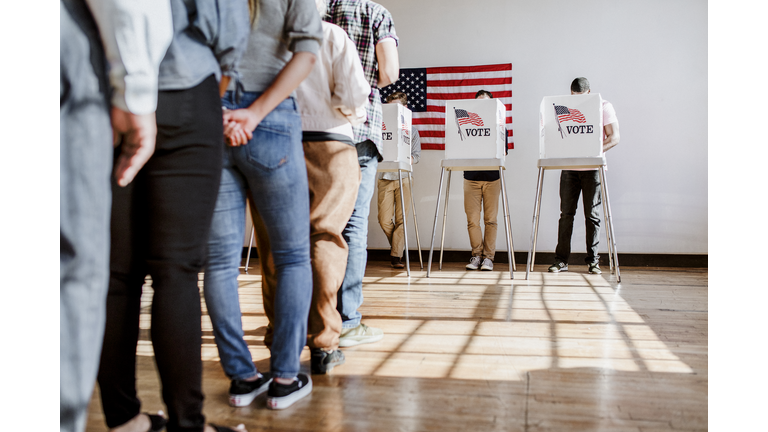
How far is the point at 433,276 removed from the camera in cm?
355

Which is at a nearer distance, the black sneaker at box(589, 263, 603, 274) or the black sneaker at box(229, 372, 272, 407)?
the black sneaker at box(229, 372, 272, 407)

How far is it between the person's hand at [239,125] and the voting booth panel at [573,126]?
2465 mm

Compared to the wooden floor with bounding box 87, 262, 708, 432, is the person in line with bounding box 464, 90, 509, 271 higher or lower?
higher

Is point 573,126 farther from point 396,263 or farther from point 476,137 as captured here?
point 396,263

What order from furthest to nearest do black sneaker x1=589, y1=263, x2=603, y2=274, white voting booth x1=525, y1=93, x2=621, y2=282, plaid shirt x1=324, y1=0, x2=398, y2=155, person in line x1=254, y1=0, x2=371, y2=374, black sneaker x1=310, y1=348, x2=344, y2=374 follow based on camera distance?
black sneaker x1=589, y1=263, x2=603, y2=274 → white voting booth x1=525, y1=93, x2=621, y2=282 → plaid shirt x1=324, y1=0, x2=398, y2=155 → black sneaker x1=310, y1=348, x2=344, y2=374 → person in line x1=254, y1=0, x2=371, y2=374

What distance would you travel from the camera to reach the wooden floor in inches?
40.8

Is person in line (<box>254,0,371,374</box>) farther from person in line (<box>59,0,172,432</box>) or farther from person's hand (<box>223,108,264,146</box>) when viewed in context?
person in line (<box>59,0,172,432</box>)

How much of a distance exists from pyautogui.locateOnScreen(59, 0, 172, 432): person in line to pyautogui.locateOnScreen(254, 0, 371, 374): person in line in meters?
0.45

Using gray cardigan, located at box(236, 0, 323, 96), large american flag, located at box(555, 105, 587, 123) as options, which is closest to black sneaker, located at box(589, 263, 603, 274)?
large american flag, located at box(555, 105, 587, 123)

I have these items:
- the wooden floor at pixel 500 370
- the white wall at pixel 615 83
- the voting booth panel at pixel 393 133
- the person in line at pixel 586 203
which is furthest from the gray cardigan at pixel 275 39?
the white wall at pixel 615 83

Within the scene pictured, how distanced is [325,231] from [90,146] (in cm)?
68
